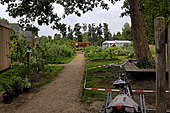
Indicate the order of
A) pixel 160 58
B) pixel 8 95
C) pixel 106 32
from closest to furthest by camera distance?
pixel 160 58 → pixel 8 95 → pixel 106 32

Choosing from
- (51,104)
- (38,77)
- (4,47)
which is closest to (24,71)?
(38,77)

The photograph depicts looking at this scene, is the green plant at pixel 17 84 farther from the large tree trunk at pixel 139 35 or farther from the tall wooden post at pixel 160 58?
the tall wooden post at pixel 160 58

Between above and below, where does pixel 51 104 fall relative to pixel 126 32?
below

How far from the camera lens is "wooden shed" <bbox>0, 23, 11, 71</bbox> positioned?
1611 centimetres

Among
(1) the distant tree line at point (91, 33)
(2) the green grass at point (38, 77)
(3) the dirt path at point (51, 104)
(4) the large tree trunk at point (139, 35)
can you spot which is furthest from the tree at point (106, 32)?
(3) the dirt path at point (51, 104)

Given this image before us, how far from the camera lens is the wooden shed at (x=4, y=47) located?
1611 centimetres

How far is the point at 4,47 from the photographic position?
16984 millimetres

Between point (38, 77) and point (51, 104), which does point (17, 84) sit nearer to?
point (51, 104)

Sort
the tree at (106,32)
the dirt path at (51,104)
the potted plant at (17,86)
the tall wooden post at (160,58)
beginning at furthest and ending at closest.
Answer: the tree at (106,32)
the potted plant at (17,86)
the dirt path at (51,104)
the tall wooden post at (160,58)

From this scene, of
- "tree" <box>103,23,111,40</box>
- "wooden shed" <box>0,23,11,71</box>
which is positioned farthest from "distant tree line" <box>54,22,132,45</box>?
"wooden shed" <box>0,23,11,71</box>

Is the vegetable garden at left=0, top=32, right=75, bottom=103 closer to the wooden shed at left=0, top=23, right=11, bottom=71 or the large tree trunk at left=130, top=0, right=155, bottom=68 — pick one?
the wooden shed at left=0, top=23, right=11, bottom=71

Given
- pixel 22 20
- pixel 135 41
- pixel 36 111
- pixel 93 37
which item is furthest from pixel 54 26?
pixel 93 37

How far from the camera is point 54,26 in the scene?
13.2 meters

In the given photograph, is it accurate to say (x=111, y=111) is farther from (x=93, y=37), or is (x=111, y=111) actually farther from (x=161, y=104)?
(x=93, y=37)
